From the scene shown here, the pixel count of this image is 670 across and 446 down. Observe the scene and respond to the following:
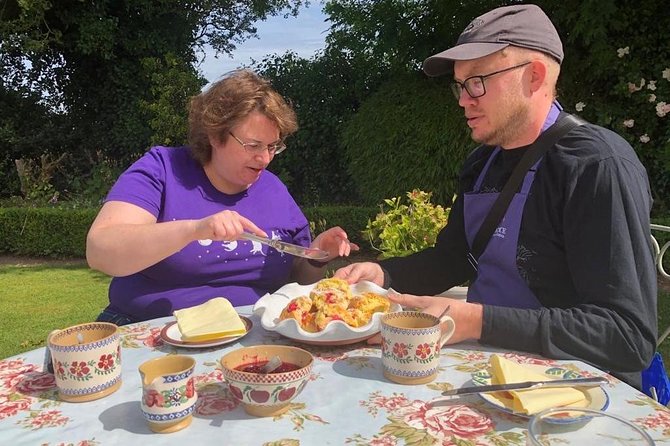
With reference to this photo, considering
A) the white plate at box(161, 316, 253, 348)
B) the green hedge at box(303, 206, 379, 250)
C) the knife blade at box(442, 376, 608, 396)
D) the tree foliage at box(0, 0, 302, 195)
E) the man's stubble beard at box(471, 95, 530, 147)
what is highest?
the tree foliage at box(0, 0, 302, 195)

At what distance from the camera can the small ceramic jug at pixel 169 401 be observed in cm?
120

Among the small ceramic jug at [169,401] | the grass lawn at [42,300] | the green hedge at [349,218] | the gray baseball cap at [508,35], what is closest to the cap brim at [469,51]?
the gray baseball cap at [508,35]

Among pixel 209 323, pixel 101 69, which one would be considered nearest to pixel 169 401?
pixel 209 323

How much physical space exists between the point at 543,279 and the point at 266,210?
135 centimetres

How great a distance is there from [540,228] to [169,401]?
1.36 meters

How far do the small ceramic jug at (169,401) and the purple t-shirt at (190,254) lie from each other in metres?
1.12

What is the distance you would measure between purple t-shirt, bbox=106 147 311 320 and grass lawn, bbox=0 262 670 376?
9.82 ft

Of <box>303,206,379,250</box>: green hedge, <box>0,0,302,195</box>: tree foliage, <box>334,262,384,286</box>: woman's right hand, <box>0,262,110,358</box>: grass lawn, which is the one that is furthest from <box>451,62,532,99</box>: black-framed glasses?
<box>0,0,302,195</box>: tree foliage

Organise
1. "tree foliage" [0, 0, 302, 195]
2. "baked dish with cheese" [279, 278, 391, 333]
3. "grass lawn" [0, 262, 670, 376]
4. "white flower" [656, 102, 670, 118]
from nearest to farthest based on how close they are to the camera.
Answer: "baked dish with cheese" [279, 278, 391, 333], "grass lawn" [0, 262, 670, 376], "white flower" [656, 102, 670, 118], "tree foliage" [0, 0, 302, 195]

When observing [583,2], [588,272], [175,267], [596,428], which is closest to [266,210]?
[175,267]

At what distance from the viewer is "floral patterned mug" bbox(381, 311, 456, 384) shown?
1435mm

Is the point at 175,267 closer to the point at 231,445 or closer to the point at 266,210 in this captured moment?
the point at 266,210

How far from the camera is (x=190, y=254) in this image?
2377 mm

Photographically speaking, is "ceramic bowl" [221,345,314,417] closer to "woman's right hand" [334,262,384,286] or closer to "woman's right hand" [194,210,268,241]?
"woman's right hand" [194,210,268,241]
